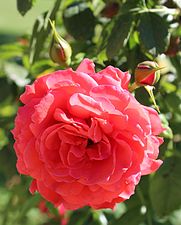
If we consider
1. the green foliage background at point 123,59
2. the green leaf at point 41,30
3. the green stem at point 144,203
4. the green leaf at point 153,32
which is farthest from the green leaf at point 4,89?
the green leaf at point 153,32

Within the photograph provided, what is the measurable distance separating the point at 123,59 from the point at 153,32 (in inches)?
10.0

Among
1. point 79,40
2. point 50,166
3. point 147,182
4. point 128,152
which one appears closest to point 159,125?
point 128,152

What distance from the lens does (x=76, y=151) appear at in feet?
3.53

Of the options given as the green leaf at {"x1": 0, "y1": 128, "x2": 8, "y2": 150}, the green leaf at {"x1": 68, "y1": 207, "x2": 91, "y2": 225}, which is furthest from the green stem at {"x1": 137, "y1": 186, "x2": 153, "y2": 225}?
the green leaf at {"x1": 0, "y1": 128, "x2": 8, "y2": 150}

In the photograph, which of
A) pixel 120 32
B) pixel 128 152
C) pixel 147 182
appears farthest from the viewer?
pixel 147 182

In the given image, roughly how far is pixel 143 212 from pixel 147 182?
0.28 ft

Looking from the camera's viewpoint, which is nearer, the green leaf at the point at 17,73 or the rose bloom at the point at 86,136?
the rose bloom at the point at 86,136

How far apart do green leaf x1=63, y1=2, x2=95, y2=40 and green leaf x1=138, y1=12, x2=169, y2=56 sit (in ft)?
0.59

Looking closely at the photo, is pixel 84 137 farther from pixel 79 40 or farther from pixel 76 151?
pixel 79 40

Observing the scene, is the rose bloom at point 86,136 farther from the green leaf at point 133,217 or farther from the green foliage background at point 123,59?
the green leaf at point 133,217

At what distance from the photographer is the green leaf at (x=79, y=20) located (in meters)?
1.50

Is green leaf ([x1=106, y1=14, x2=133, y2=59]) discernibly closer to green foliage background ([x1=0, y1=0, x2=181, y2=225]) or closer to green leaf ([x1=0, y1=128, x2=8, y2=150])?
green foliage background ([x1=0, y1=0, x2=181, y2=225])

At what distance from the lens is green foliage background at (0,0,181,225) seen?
134cm

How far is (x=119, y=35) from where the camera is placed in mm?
1313
